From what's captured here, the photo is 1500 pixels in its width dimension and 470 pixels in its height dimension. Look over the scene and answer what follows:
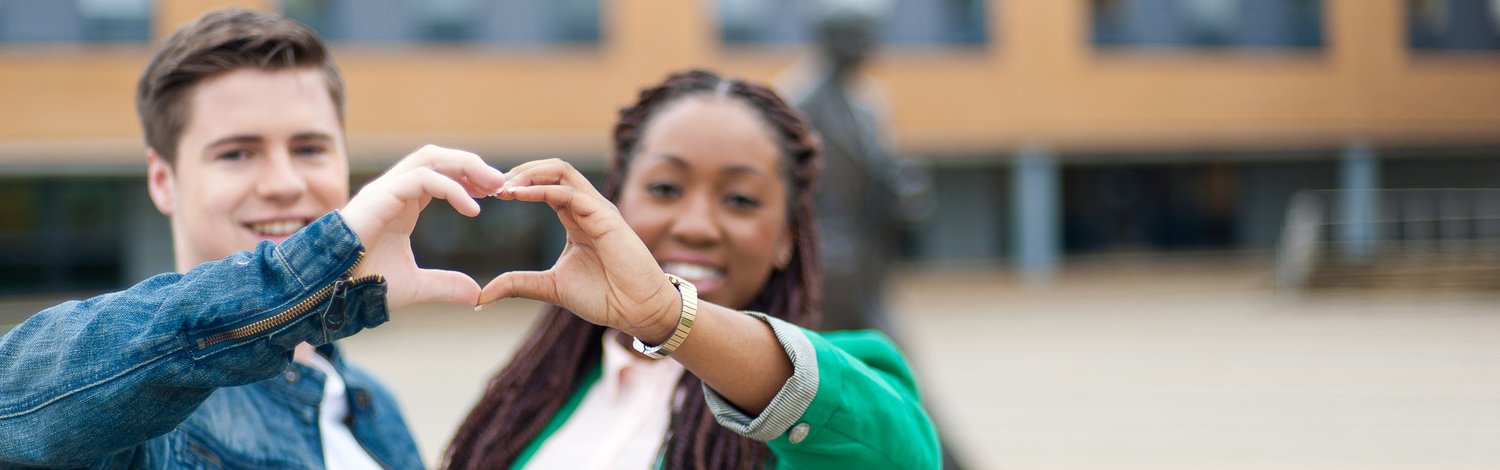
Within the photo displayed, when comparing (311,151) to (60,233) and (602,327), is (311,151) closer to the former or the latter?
(602,327)

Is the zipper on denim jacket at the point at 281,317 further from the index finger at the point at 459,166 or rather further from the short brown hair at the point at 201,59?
the short brown hair at the point at 201,59

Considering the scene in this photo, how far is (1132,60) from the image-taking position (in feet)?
74.6

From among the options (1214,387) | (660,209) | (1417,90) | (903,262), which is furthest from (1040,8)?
(660,209)

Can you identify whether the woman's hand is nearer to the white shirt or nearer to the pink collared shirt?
the pink collared shirt

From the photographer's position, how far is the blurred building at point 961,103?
18.1 meters

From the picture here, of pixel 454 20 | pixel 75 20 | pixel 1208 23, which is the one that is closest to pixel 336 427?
pixel 454 20

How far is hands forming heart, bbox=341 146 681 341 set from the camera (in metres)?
1.18

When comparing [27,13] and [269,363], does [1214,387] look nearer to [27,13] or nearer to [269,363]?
[269,363]

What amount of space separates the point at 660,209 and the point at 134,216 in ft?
68.7

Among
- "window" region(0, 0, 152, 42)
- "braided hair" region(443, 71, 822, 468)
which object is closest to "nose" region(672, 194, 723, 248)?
"braided hair" region(443, 71, 822, 468)

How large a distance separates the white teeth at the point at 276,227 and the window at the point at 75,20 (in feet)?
60.3

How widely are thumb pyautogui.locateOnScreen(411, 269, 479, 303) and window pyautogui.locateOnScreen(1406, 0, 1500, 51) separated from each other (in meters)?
26.4

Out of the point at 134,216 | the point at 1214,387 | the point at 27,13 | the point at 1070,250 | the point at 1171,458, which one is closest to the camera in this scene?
the point at 1171,458

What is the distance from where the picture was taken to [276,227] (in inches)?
67.0
